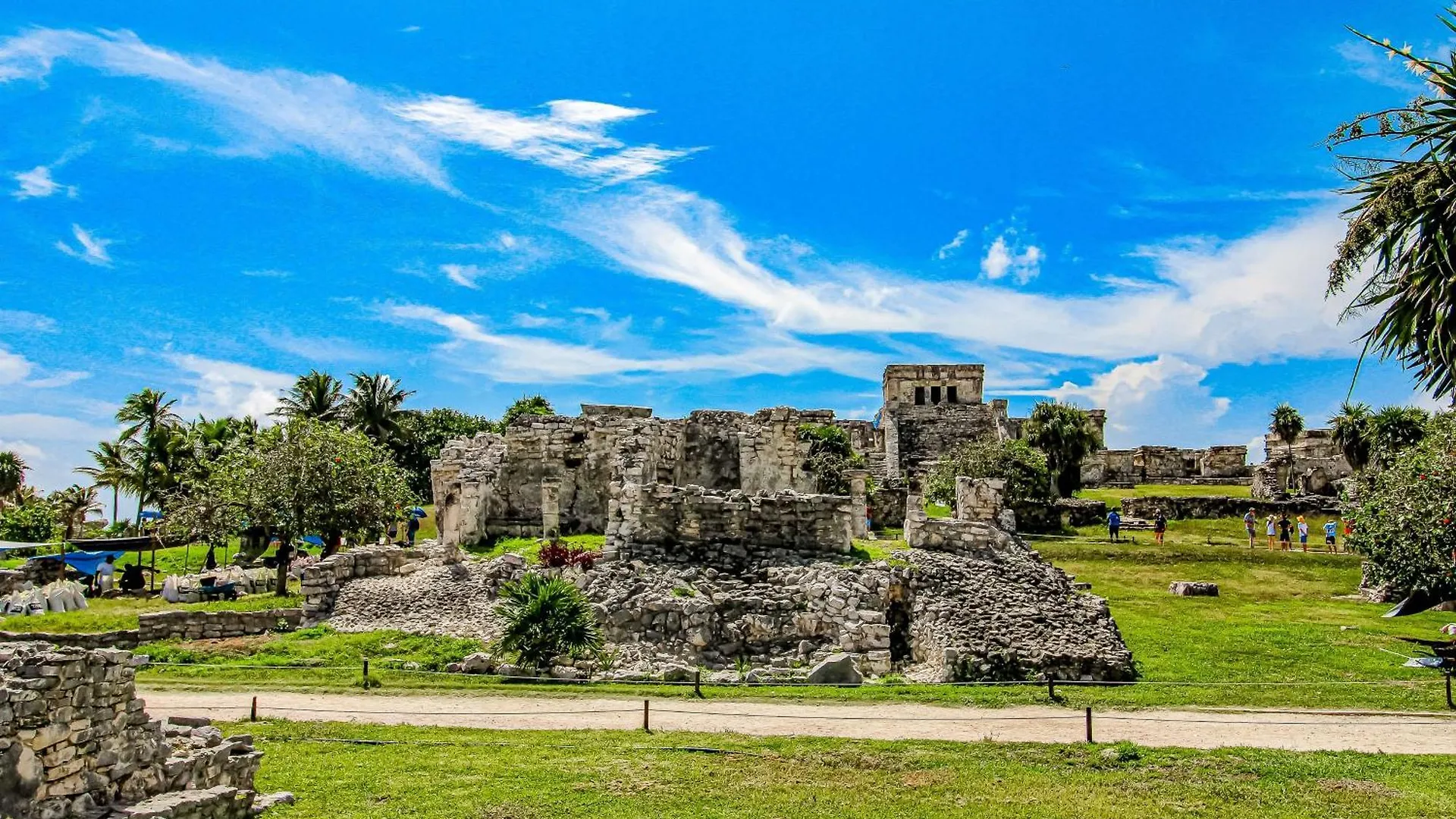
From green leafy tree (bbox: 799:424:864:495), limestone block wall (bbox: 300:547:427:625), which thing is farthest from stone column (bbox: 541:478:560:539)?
green leafy tree (bbox: 799:424:864:495)

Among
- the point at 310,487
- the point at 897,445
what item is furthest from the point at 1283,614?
the point at 897,445

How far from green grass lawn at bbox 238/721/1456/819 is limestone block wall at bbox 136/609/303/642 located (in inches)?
298

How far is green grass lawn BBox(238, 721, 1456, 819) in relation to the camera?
31.1 feet

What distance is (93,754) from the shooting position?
27.6 feet

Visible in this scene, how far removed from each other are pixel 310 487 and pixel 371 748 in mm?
14235

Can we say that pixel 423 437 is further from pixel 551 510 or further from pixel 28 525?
pixel 551 510

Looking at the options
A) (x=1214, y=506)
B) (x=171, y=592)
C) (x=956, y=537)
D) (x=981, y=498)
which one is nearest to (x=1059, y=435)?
(x=1214, y=506)

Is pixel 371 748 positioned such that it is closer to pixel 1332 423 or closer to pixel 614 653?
pixel 614 653

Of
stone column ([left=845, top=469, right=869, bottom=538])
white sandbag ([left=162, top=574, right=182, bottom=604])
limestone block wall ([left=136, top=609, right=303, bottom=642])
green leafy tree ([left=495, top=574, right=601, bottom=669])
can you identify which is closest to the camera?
green leafy tree ([left=495, top=574, right=601, bottom=669])

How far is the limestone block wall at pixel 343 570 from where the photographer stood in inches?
781

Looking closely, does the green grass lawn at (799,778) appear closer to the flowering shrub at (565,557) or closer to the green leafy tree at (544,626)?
the green leafy tree at (544,626)

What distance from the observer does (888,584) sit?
17141 mm

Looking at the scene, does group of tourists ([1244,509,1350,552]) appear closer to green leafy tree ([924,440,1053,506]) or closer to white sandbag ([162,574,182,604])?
green leafy tree ([924,440,1053,506])

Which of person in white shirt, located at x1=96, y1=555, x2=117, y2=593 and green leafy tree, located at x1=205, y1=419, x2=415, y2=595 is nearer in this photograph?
green leafy tree, located at x1=205, y1=419, x2=415, y2=595
